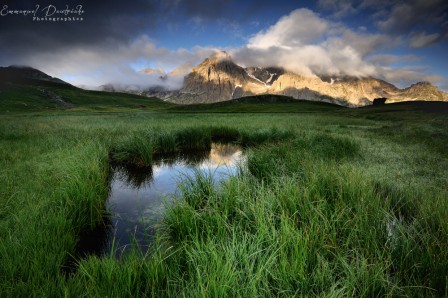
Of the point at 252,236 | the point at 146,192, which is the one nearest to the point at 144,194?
the point at 146,192

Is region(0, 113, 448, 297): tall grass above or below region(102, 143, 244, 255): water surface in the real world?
above

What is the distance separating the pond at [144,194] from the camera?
215 inches

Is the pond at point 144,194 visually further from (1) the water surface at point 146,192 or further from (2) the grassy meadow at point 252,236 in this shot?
(2) the grassy meadow at point 252,236

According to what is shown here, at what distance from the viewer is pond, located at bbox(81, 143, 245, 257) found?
17.9 feet

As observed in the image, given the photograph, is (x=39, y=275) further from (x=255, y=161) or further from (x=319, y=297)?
(x=255, y=161)

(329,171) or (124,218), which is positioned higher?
(329,171)

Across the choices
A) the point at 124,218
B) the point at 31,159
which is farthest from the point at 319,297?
the point at 31,159

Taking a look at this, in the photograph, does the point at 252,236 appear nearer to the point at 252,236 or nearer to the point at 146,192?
the point at 252,236

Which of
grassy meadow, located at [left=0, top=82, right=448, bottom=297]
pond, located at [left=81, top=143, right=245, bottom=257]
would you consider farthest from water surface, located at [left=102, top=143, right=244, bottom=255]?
grassy meadow, located at [left=0, top=82, right=448, bottom=297]

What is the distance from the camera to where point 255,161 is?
31.0 ft

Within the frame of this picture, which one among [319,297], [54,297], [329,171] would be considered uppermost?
[329,171]

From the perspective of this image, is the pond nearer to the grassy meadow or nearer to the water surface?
the water surface

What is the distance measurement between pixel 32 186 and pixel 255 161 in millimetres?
7009

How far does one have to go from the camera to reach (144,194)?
883cm
